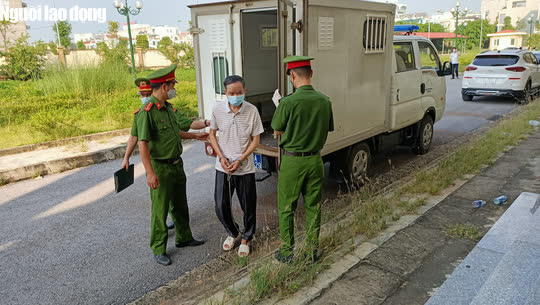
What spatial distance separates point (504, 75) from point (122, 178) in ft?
42.0

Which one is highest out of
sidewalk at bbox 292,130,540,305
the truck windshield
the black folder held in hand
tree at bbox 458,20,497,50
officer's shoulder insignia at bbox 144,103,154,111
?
tree at bbox 458,20,497,50

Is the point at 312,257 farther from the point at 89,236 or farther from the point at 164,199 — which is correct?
the point at 89,236

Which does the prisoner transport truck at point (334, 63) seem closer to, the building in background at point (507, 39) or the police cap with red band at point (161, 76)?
the police cap with red band at point (161, 76)

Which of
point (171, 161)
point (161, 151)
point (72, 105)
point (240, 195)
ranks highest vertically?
point (161, 151)

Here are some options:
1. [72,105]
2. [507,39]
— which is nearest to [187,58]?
[72,105]

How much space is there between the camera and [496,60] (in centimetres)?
1306

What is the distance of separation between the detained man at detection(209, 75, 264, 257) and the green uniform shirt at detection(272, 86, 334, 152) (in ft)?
1.76

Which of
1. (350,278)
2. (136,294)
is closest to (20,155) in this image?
(136,294)

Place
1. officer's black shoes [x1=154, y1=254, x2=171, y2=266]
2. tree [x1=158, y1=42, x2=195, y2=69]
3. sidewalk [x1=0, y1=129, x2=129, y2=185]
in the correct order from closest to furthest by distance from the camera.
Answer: officer's black shoes [x1=154, y1=254, x2=171, y2=266] → sidewalk [x1=0, y1=129, x2=129, y2=185] → tree [x1=158, y1=42, x2=195, y2=69]

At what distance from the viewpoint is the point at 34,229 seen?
4727 millimetres

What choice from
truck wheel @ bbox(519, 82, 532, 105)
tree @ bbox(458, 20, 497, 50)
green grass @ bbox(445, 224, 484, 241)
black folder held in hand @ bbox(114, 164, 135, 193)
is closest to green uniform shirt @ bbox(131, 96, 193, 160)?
black folder held in hand @ bbox(114, 164, 135, 193)

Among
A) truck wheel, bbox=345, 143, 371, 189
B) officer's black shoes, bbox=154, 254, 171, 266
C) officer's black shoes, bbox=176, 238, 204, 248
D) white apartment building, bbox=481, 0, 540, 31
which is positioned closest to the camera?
officer's black shoes, bbox=154, 254, 171, 266

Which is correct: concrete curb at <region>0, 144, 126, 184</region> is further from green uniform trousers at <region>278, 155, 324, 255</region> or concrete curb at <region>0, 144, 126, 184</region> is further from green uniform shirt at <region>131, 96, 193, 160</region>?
green uniform trousers at <region>278, 155, 324, 255</region>

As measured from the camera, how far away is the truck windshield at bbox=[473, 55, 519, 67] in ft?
41.9
